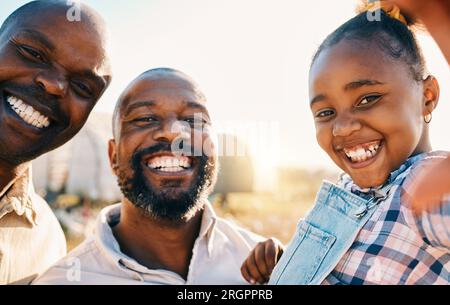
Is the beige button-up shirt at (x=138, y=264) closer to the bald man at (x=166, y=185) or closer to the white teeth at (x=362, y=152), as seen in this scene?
the bald man at (x=166, y=185)

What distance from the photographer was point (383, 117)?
186cm

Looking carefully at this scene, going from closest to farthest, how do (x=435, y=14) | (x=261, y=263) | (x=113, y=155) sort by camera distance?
(x=435, y=14) < (x=261, y=263) < (x=113, y=155)

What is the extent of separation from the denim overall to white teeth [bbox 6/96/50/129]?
1409mm

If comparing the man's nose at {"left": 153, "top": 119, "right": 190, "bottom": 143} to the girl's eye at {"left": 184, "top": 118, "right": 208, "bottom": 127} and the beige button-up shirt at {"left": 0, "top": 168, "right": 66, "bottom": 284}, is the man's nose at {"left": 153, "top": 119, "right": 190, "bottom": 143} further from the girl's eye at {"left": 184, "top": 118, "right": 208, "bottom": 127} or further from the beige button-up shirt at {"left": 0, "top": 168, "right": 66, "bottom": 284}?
the beige button-up shirt at {"left": 0, "top": 168, "right": 66, "bottom": 284}

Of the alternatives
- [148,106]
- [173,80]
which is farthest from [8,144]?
[173,80]

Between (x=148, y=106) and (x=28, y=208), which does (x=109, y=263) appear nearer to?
(x=28, y=208)

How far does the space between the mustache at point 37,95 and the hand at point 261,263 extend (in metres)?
1.26

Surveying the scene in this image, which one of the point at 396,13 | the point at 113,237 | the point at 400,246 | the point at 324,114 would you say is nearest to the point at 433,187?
the point at 400,246

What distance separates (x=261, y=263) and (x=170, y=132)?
89cm

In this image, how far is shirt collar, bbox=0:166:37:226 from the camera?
249cm

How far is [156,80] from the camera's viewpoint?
9.10ft

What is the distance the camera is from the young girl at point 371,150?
1690 mm

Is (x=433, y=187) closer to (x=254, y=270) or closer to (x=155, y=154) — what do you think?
(x=254, y=270)

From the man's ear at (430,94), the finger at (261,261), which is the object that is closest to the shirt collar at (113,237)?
the finger at (261,261)
